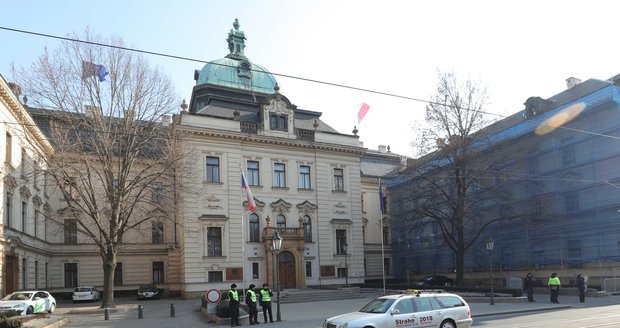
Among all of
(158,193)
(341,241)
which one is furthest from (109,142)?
(341,241)

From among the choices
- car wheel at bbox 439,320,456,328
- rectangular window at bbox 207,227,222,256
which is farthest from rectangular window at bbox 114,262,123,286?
car wheel at bbox 439,320,456,328

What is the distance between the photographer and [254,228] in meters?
44.1

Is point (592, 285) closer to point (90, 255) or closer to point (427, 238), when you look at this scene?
point (427, 238)

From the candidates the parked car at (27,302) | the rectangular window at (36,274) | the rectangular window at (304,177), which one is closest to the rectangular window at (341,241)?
the rectangular window at (304,177)

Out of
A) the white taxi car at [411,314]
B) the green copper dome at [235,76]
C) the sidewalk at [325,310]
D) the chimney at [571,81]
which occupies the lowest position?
the sidewalk at [325,310]

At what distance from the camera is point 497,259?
45.7 m

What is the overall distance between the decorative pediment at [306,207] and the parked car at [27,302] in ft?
69.0

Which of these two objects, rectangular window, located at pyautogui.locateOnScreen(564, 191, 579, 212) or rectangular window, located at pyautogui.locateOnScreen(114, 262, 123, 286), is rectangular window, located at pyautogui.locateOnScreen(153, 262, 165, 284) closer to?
rectangular window, located at pyautogui.locateOnScreen(114, 262, 123, 286)

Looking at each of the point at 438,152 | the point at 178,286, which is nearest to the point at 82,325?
the point at 178,286

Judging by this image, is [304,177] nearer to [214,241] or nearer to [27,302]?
[214,241]

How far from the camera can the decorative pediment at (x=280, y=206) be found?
4475cm

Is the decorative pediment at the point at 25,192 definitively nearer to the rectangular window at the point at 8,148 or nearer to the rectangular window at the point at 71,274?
the rectangular window at the point at 8,148

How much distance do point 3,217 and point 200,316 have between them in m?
13.0

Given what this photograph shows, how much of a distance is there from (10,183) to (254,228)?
1842 centimetres
